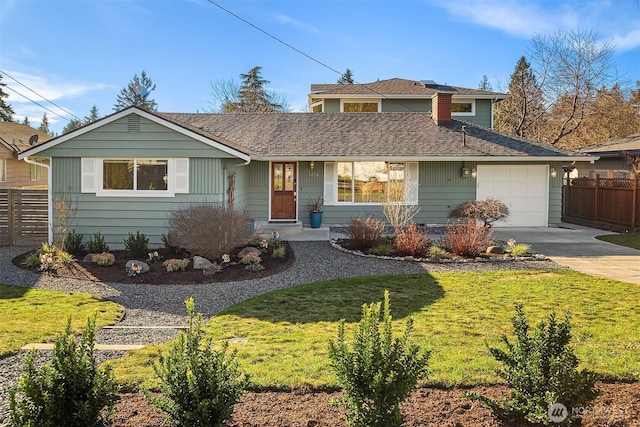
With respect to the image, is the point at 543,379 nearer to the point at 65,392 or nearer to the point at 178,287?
the point at 65,392

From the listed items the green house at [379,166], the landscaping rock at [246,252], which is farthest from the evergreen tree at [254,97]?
the landscaping rock at [246,252]

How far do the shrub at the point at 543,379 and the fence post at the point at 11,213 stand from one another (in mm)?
14329

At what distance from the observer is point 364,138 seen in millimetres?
18875

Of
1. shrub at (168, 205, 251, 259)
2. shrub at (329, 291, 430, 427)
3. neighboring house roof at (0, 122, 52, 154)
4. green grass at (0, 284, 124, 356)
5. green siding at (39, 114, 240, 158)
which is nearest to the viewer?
shrub at (329, 291, 430, 427)

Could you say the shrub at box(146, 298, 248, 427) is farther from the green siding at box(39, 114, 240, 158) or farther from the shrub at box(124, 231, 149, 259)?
the green siding at box(39, 114, 240, 158)

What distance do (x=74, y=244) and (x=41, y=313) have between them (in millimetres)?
5433

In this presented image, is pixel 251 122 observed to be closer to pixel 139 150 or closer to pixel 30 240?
pixel 139 150

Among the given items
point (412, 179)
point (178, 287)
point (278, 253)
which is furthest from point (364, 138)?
point (178, 287)

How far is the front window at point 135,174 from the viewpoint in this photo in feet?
43.7

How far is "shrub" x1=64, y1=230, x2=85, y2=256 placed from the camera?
479 inches

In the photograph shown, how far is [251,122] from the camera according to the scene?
2084cm

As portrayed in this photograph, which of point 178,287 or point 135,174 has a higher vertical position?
point 135,174

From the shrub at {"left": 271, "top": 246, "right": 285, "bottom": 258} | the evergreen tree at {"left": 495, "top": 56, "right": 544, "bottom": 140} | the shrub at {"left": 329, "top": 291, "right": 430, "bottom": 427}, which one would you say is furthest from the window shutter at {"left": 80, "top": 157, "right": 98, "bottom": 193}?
the evergreen tree at {"left": 495, "top": 56, "right": 544, "bottom": 140}

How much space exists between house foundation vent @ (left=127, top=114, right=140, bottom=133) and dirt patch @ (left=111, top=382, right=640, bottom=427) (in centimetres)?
1009
